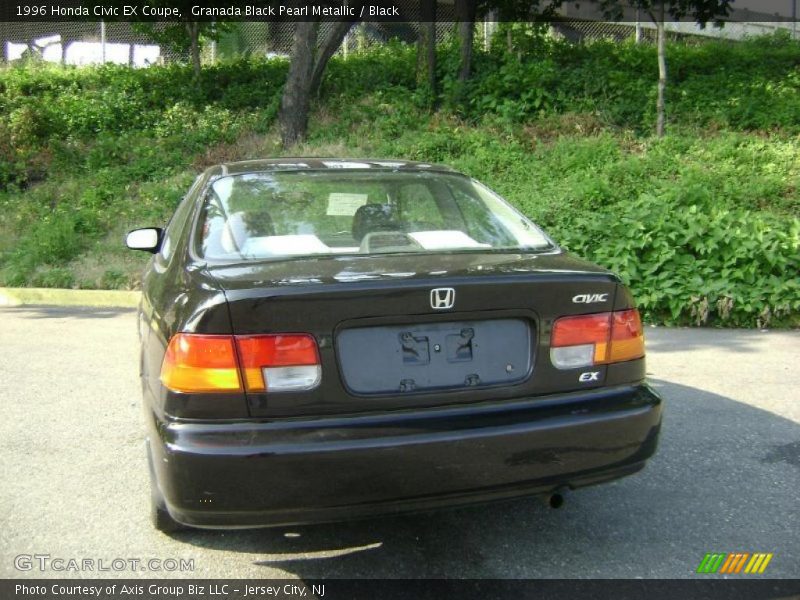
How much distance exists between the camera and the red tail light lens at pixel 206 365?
262 centimetres

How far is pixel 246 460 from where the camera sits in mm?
2537

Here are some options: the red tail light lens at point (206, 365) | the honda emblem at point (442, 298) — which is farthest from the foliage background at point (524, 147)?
the red tail light lens at point (206, 365)

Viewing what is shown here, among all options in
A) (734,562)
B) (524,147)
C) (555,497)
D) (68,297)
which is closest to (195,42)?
(524,147)

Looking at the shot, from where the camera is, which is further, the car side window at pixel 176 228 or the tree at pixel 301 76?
the tree at pixel 301 76

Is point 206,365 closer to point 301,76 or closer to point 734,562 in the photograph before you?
point 734,562

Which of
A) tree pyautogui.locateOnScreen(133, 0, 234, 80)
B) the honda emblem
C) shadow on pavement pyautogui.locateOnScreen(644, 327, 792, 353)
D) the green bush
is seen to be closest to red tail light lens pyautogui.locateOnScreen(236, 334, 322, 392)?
the honda emblem

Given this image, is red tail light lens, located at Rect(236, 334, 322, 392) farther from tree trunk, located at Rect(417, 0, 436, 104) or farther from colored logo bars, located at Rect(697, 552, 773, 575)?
tree trunk, located at Rect(417, 0, 436, 104)

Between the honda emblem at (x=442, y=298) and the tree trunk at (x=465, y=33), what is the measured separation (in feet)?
38.7

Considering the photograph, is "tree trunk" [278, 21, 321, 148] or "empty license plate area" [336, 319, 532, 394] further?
"tree trunk" [278, 21, 321, 148]

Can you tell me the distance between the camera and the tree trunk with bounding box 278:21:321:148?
13461 millimetres

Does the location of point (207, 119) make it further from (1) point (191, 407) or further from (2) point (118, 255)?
(1) point (191, 407)

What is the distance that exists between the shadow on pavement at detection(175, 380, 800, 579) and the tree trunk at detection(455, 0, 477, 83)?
11.0m

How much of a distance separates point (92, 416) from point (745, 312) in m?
5.65

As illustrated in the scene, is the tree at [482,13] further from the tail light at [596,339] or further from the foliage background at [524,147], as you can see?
the tail light at [596,339]
